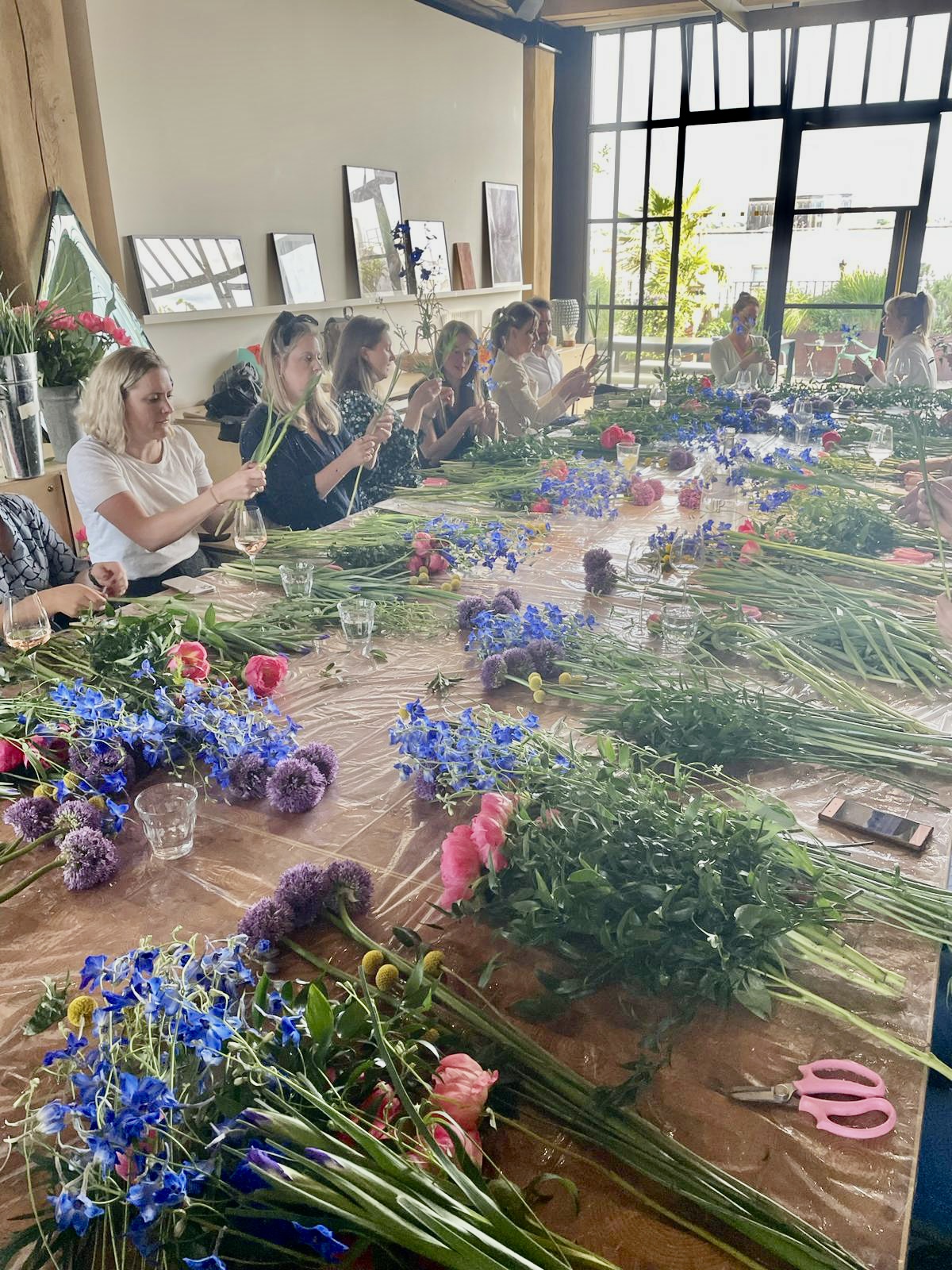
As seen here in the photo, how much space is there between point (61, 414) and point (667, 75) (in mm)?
6566

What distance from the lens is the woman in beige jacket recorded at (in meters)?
4.32

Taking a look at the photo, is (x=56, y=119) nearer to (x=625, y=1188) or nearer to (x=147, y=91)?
(x=147, y=91)

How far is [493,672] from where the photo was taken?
155 cm

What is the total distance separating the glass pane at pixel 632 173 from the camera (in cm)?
775

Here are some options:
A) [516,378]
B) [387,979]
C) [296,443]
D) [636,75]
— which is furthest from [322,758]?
[636,75]

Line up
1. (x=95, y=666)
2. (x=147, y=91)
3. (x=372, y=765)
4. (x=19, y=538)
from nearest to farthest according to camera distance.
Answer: (x=372, y=765) → (x=95, y=666) → (x=19, y=538) → (x=147, y=91)

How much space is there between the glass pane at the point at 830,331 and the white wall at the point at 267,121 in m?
2.83

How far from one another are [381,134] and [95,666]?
5.25 m

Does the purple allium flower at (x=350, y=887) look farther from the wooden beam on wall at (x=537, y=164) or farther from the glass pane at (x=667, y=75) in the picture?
the glass pane at (x=667, y=75)

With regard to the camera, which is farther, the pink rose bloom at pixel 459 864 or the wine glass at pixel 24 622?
the wine glass at pixel 24 622

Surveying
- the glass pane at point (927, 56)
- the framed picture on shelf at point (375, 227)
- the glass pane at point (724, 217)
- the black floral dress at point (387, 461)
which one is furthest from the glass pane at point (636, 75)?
the black floral dress at point (387, 461)

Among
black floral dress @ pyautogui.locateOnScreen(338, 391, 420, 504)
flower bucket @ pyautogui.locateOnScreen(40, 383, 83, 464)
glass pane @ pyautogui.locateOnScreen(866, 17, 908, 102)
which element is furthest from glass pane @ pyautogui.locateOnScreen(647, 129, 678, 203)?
flower bucket @ pyautogui.locateOnScreen(40, 383, 83, 464)

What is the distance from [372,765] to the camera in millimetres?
1363

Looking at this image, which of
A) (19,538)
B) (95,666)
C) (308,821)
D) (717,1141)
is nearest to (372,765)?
(308,821)
